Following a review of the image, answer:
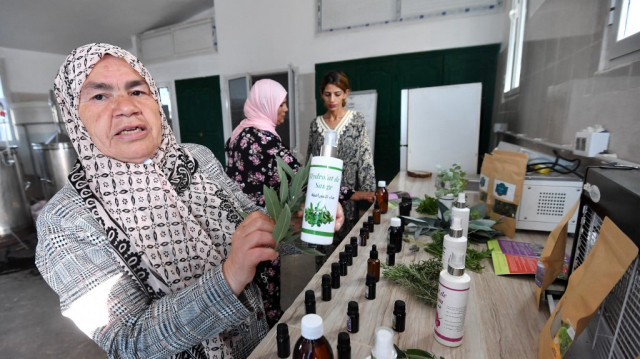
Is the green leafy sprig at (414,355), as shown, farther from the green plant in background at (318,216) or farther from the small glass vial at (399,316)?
the green plant in background at (318,216)

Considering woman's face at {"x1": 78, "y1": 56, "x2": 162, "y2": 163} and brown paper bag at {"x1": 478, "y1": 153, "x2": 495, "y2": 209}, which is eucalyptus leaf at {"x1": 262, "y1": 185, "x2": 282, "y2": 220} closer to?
woman's face at {"x1": 78, "y1": 56, "x2": 162, "y2": 163}

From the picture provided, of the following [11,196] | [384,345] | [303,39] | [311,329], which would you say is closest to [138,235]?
[311,329]

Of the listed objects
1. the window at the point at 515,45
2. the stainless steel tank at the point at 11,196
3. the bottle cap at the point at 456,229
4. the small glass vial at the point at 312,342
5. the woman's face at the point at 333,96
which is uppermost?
the window at the point at 515,45

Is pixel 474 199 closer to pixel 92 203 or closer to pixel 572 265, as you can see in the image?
pixel 572 265

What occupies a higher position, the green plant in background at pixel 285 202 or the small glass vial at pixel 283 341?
the green plant in background at pixel 285 202

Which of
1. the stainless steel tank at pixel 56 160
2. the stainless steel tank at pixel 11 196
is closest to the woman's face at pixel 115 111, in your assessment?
the stainless steel tank at pixel 11 196

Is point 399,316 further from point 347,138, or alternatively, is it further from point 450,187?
point 347,138

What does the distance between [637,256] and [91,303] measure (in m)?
0.94

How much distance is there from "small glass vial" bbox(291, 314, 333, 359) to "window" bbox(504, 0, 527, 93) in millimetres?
2590

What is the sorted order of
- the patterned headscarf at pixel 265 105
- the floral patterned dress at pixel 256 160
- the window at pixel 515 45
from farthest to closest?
1. the window at pixel 515 45
2. the patterned headscarf at pixel 265 105
3. the floral patterned dress at pixel 256 160

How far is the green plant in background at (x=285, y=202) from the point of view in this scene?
1.82 ft

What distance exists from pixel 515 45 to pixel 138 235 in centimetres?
302

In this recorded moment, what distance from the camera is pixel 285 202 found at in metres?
0.59

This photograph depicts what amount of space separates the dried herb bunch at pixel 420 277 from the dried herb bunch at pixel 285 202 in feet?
1.13
